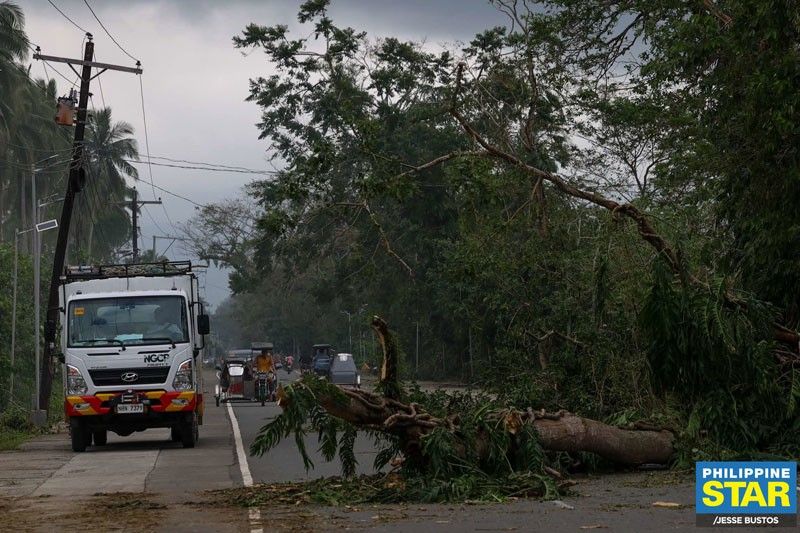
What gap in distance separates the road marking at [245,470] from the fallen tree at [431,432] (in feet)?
2.98

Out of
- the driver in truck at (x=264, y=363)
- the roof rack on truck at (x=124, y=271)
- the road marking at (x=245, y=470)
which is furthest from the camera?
the driver in truck at (x=264, y=363)

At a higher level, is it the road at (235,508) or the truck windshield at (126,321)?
the truck windshield at (126,321)

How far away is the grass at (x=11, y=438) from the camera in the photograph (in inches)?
1009

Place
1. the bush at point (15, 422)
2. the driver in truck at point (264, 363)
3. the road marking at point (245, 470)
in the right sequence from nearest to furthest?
the road marking at point (245, 470) → the bush at point (15, 422) → the driver in truck at point (264, 363)

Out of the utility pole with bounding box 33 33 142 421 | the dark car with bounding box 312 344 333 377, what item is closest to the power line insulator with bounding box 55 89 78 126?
the utility pole with bounding box 33 33 142 421

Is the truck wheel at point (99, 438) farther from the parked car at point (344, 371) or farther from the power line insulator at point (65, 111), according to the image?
the parked car at point (344, 371)

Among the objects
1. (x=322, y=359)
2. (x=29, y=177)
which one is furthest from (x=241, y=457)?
(x=29, y=177)

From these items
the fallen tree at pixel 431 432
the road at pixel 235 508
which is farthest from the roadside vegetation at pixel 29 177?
the fallen tree at pixel 431 432

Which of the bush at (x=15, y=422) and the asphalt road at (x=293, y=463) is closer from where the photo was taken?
the asphalt road at (x=293, y=463)

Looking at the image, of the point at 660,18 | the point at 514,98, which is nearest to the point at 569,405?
the point at 660,18

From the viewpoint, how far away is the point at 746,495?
1159cm

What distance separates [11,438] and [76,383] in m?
6.46

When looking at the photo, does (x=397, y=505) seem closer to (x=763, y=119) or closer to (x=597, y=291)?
(x=597, y=291)

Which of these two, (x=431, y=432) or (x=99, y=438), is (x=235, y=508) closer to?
(x=431, y=432)
